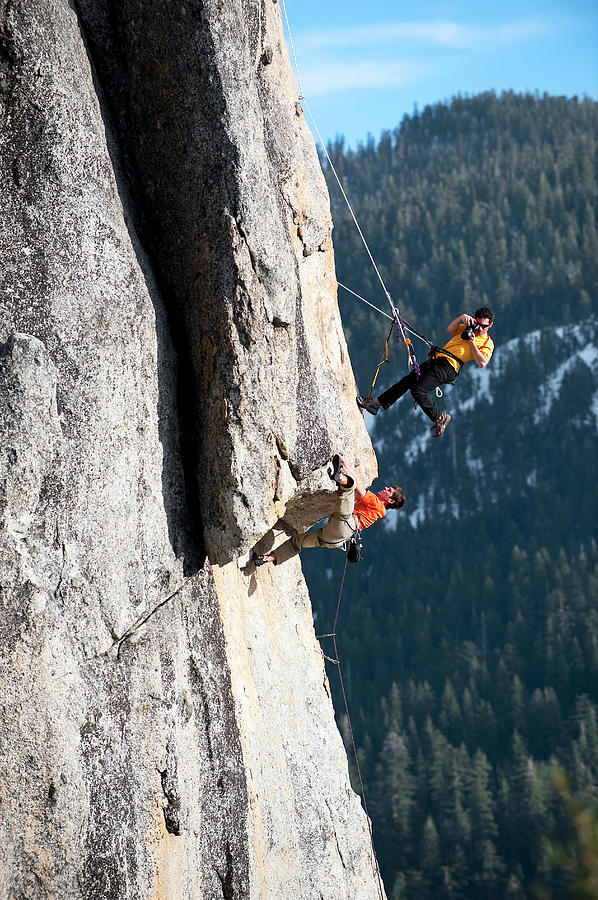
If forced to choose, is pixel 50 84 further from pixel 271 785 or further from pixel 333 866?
pixel 333 866

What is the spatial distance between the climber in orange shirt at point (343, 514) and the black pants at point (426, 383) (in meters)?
1.43

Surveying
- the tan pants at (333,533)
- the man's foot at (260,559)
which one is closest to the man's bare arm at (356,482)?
the tan pants at (333,533)

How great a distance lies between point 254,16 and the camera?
28.9ft

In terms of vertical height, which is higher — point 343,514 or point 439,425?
point 439,425

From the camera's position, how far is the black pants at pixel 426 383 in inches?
483

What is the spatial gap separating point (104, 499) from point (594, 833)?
5250mm

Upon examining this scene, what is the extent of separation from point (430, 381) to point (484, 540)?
379 ft

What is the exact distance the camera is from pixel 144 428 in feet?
27.0

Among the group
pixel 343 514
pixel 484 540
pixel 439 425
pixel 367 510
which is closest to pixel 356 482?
pixel 343 514

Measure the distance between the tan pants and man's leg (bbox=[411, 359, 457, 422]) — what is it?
242 cm

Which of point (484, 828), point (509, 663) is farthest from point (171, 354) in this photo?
point (509, 663)

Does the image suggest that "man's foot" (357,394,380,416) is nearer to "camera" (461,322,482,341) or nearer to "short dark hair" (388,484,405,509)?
"short dark hair" (388,484,405,509)

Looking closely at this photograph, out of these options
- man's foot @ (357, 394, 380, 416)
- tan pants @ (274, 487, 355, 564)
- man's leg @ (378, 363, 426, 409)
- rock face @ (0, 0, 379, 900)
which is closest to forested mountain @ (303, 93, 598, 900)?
man's leg @ (378, 363, 426, 409)

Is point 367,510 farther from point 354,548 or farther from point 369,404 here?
point 369,404
